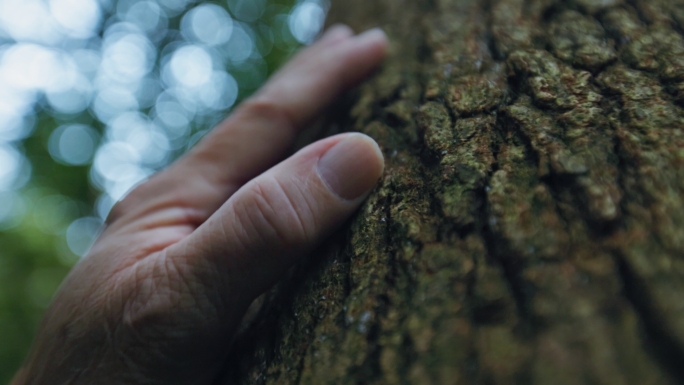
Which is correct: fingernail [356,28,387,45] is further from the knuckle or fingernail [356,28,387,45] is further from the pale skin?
the knuckle

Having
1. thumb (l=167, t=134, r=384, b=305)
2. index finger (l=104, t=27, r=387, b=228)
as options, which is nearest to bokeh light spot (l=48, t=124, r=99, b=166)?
index finger (l=104, t=27, r=387, b=228)

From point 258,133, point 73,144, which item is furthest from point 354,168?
point 73,144

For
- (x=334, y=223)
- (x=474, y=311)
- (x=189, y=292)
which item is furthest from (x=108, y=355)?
(x=474, y=311)

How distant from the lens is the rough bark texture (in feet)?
2.07

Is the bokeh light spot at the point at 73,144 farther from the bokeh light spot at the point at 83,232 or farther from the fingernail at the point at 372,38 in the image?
the fingernail at the point at 372,38

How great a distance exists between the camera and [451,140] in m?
0.99

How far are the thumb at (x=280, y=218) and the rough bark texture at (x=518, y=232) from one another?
58 millimetres

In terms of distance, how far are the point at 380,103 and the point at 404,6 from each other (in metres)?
0.70

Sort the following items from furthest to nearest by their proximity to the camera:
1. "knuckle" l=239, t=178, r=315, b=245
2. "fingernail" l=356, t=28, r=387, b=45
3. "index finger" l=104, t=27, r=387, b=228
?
"fingernail" l=356, t=28, r=387, b=45 → "index finger" l=104, t=27, r=387, b=228 → "knuckle" l=239, t=178, r=315, b=245

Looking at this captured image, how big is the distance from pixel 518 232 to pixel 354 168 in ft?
1.42

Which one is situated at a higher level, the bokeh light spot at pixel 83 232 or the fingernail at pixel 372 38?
the fingernail at pixel 372 38

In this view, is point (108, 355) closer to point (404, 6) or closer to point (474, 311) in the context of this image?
point (474, 311)

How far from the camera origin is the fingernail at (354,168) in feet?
3.37

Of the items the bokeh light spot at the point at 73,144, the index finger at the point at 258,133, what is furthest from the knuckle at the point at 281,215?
the bokeh light spot at the point at 73,144
